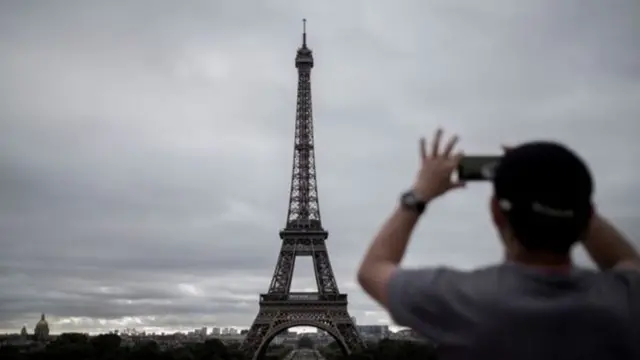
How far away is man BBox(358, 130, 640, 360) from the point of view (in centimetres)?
220

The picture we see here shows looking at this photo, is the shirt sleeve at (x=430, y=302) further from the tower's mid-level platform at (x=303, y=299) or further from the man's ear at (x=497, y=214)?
the tower's mid-level platform at (x=303, y=299)

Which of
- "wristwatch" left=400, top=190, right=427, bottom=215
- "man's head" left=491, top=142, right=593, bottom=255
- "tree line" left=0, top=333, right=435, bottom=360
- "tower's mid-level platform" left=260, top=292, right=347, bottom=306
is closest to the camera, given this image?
"man's head" left=491, top=142, right=593, bottom=255

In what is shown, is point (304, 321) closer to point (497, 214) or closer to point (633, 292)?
point (497, 214)

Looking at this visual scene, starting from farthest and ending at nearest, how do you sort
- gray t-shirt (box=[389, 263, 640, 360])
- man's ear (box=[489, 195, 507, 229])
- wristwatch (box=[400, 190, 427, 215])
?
wristwatch (box=[400, 190, 427, 215]), man's ear (box=[489, 195, 507, 229]), gray t-shirt (box=[389, 263, 640, 360])

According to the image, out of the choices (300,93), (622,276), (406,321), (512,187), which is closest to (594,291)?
(622,276)

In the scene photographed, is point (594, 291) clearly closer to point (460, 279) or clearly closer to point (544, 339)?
point (544, 339)

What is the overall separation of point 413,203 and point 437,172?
0.16 meters

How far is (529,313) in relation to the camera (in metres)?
2.18

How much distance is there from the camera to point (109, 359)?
54.3 m

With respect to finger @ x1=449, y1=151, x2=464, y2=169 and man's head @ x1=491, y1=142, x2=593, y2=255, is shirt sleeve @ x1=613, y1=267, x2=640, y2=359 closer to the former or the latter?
man's head @ x1=491, y1=142, x2=593, y2=255

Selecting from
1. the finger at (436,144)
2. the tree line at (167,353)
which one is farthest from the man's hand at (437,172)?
the tree line at (167,353)

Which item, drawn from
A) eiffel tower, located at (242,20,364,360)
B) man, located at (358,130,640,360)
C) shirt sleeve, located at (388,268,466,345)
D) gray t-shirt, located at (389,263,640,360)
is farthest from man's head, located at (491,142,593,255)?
eiffel tower, located at (242,20,364,360)

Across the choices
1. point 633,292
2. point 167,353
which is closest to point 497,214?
point 633,292

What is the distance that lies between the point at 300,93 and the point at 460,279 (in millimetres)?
56796
